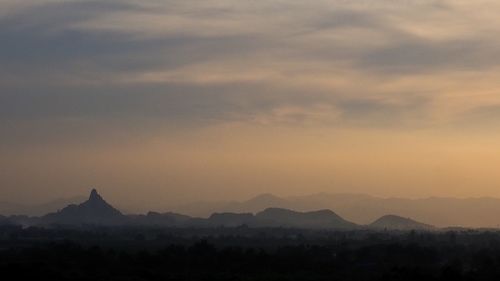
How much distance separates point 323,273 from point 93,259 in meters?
22.0

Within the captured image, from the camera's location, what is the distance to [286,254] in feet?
334

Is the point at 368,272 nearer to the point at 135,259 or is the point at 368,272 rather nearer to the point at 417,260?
the point at 417,260

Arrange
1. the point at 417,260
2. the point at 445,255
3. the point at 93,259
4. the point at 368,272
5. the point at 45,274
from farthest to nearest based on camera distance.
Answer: the point at 445,255 → the point at 417,260 → the point at 93,259 → the point at 368,272 → the point at 45,274

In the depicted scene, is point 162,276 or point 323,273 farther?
point 323,273

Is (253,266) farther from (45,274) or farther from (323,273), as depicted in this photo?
(45,274)

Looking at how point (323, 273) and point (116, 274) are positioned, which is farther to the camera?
point (323, 273)

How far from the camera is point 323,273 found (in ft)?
Result: 280

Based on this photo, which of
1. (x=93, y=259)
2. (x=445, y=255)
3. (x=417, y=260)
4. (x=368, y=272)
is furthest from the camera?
(x=445, y=255)

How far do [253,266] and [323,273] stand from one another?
24.5ft

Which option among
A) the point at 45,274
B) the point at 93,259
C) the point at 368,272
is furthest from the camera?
the point at 93,259

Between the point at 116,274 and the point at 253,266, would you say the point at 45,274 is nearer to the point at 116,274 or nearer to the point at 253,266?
the point at 116,274

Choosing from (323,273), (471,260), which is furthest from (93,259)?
(471,260)

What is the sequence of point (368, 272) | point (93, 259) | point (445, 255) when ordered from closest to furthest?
point (368, 272)
point (93, 259)
point (445, 255)

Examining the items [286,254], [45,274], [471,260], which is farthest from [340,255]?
[45,274]
